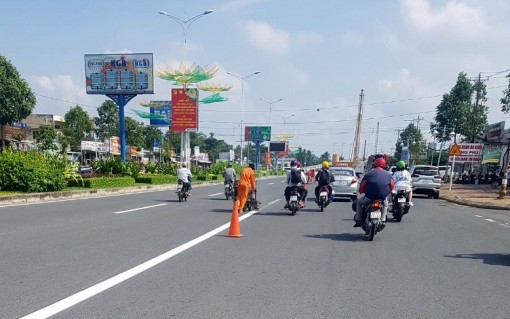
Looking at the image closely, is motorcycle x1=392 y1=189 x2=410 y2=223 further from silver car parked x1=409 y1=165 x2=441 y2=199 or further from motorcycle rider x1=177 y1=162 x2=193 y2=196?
silver car parked x1=409 y1=165 x2=441 y2=199

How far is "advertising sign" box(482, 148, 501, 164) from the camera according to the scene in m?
44.9

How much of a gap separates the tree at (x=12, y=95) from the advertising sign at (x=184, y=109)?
1465cm

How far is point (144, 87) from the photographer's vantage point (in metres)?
36.9

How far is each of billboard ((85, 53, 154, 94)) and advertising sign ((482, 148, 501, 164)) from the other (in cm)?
3184

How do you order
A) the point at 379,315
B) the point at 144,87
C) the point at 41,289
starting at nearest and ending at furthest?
the point at 379,315 → the point at 41,289 → the point at 144,87

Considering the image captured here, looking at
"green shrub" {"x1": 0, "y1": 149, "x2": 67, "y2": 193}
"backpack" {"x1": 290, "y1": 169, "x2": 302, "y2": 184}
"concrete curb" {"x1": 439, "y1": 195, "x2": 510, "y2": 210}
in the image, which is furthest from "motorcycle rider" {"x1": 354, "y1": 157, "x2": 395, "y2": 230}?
"green shrub" {"x1": 0, "y1": 149, "x2": 67, "y2": 193}

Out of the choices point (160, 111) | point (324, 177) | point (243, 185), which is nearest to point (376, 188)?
point (243, 185)

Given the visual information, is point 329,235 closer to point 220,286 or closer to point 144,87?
point 220,286

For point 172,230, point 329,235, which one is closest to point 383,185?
point 329,235

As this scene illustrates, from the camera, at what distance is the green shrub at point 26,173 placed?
19.0m

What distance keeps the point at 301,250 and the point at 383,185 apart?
8.14 feet

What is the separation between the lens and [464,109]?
4225cm

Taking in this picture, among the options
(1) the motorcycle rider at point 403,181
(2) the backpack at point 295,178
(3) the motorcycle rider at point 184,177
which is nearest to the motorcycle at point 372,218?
(1) the motorcycle rider at point 403,181

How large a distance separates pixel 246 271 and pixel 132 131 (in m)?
61.6
